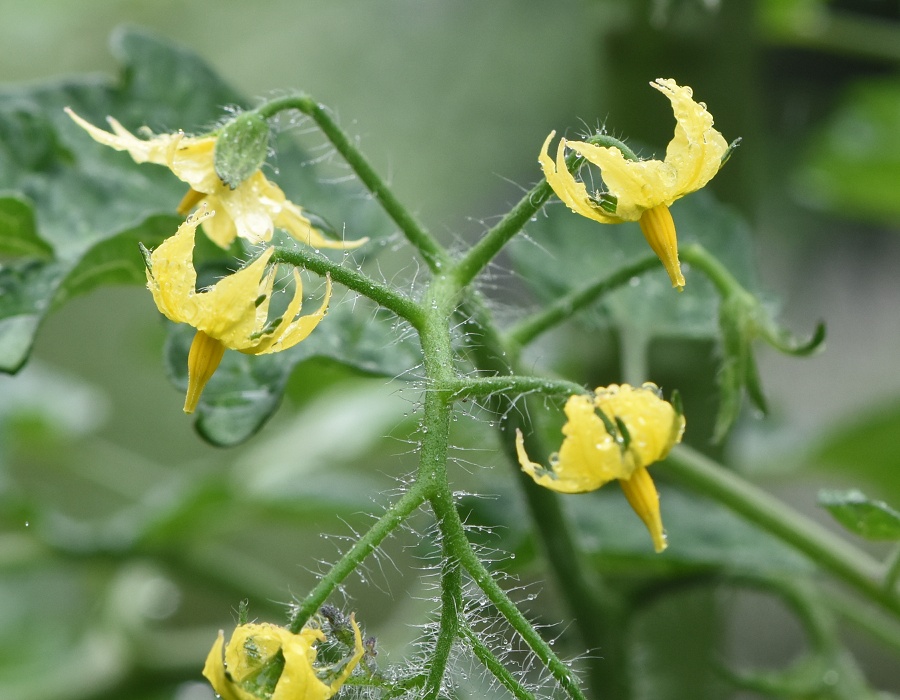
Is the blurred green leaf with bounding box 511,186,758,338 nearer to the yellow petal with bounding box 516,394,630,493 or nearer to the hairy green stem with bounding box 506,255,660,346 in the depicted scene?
the hairy green stem with bounding box 506,255,660,346

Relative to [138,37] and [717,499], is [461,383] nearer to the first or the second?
[717,499]

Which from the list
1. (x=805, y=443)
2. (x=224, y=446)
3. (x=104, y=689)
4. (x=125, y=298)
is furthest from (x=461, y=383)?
(x=125, y=298)

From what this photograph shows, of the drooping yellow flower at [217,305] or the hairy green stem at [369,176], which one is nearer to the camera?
the drooping yellow flower at [217,305]

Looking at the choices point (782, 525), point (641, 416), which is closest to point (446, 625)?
point (641, 416)

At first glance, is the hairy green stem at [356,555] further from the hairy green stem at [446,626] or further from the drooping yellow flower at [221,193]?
the drooping yellow flower at [221,193]

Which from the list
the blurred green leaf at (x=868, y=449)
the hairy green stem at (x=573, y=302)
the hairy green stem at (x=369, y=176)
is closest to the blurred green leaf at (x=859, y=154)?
the blurred green leaf at (x=868, y=449)

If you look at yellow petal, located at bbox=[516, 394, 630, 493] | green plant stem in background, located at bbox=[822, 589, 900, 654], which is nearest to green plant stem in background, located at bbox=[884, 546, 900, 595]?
green plant stem in background, located at bbox=[822, 589, 900, 654]
